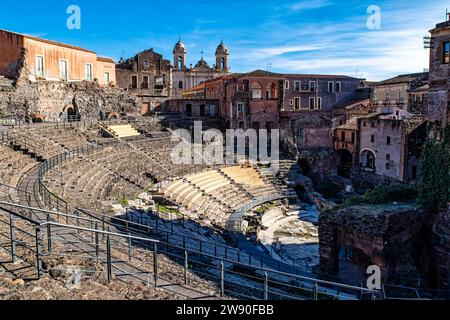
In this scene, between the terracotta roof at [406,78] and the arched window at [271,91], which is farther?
the terracotta roof at [406,78]

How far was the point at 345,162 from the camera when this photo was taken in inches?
1688

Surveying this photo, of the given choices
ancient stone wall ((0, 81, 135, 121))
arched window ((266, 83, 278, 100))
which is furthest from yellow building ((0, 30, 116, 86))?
arched window ((266, 83, 278, 100))

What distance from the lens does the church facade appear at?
64000mm

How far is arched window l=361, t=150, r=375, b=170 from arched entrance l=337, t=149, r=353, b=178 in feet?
6.58

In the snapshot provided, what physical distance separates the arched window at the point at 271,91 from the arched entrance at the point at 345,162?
958 cm

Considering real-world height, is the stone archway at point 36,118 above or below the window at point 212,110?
Result: below

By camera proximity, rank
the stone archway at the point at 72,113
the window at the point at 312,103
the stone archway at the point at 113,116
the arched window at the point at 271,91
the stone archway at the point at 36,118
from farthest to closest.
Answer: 1. the window at the point at 312,103
2. the arched window at the point at 271,91
3. the stone archway at the point at 113,116
4. the stone archway at the point at 72,113
5. the stone archway at the point at 36,118

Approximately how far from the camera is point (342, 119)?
4388 cm

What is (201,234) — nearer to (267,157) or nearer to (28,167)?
(28,167)

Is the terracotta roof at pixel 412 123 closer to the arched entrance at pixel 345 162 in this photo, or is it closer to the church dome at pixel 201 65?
the arched entrance at pixel 345 162

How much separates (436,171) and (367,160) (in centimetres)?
2065

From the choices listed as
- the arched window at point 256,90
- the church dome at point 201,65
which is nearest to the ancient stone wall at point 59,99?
the arched window at point 256,90

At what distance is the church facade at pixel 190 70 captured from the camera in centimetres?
6400

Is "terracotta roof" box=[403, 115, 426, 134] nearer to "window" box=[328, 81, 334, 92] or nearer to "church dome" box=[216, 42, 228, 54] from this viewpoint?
"window" box=[328, 81, 334, 92]
